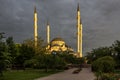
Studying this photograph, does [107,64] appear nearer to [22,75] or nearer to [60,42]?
[22,75]

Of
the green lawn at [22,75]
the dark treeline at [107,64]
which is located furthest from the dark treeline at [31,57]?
the dark treeline at [107,64]

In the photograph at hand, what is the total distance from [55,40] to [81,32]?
1999 centimetres

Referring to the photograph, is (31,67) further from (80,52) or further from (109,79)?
(109,79)

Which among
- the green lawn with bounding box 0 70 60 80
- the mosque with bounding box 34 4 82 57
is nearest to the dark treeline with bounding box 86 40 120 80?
the green lawn with bounding box 0 70 60 80

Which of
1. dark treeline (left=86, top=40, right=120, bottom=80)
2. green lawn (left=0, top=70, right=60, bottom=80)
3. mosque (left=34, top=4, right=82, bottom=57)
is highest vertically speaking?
mosque (left=34, top=4, right=82, bottom=57)

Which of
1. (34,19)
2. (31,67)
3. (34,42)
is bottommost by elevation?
(31,67)

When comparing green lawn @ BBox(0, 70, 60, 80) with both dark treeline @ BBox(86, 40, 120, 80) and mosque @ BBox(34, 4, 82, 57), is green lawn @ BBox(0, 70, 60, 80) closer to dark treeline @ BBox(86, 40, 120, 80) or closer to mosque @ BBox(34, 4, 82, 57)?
dark treeline @ BBox(86, 40, 120, 80)

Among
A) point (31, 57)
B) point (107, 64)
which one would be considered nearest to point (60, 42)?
point (31, 57)

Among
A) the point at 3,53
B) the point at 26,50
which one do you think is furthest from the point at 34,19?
the point at 3,53

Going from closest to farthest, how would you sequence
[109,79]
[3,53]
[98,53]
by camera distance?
[109,79] → [3,53] → [98,53]

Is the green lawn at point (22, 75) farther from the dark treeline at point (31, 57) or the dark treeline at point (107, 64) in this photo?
the dark treeline at point (107, 64)

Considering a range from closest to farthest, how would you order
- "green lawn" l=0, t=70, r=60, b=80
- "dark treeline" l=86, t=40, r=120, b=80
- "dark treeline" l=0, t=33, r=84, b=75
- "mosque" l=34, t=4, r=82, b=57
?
"dark treeline" l=86, t=40, r=120, b=80 → "green lawn" l=0, t=70, r=60, b=80 → "dark treeline" l=0, t=33, r=84, b=75 → "mosque" l=34, t=4, r=82, b=57

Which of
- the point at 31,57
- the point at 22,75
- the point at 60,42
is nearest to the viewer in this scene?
the point at 22,75

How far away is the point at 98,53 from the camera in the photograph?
276 feet
